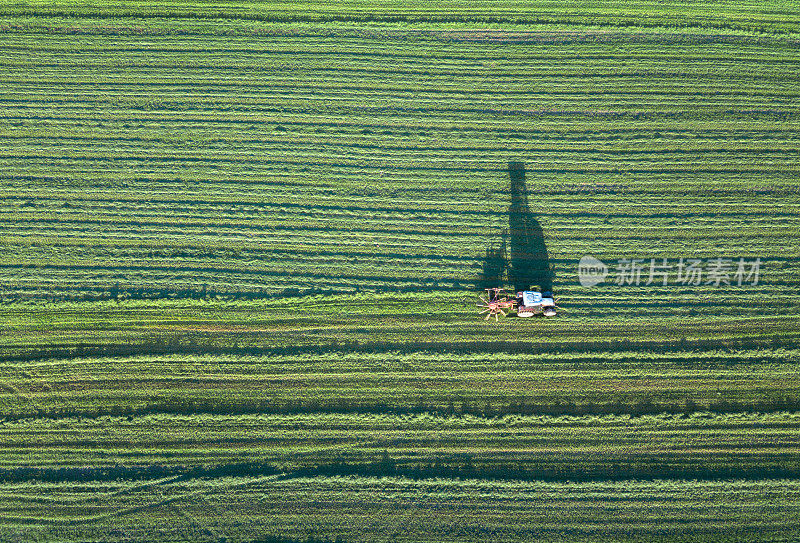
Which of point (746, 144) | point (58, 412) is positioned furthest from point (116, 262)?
point (746, 144)

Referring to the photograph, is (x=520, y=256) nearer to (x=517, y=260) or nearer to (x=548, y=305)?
(x=517, y=260)

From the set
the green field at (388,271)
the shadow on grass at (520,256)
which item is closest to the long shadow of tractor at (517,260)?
the shadow on grass at (520,256)

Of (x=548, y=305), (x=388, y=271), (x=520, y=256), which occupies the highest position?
(x=520, y=256)

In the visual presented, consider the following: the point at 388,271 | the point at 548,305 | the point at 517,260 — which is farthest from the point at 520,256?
the point at 388,271

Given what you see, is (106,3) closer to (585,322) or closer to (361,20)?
(361,20)

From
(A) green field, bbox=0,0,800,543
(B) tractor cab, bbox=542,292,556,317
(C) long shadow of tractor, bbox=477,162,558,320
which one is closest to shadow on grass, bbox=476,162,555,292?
(C) long shadow of tractor, bbox=477,162,558,320

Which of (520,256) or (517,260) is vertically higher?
(520,256)

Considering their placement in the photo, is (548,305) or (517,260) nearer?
(548,305)
